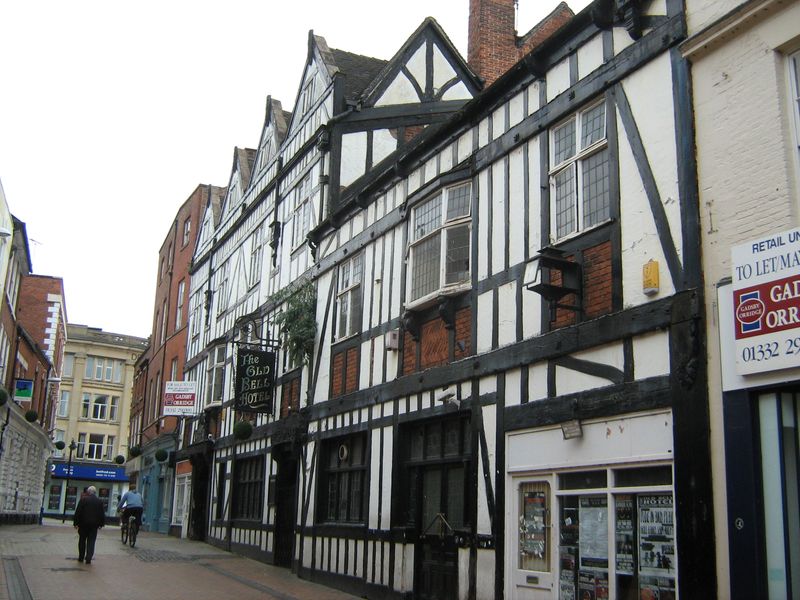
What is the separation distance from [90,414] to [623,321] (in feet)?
207

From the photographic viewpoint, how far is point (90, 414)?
65250mm

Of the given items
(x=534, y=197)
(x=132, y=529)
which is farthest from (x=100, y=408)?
(x=534, y=197)

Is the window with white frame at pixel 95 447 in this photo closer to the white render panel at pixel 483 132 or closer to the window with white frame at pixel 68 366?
the window with white frame at pixel 68 366

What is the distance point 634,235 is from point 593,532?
9.76 ft

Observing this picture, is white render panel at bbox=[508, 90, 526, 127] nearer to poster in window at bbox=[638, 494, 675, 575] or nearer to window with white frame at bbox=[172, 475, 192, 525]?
poster in window at bbox=[638, 494, 675, 575]

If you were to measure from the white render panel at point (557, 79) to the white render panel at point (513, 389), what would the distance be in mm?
3318

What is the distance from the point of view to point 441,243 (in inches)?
479

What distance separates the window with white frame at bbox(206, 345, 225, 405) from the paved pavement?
17.7 feet

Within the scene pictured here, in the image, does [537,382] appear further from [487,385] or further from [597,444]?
[597,444]

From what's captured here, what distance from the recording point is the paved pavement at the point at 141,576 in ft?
40.4

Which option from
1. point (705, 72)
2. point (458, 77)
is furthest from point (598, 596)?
point (458, 77)

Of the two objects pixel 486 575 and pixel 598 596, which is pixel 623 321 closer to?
pixel 598 596

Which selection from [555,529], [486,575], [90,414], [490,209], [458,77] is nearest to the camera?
[555,529]

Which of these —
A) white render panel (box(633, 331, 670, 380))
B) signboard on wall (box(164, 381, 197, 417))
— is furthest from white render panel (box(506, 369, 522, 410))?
signboard on wall (box(164, 381, 197, 417))
